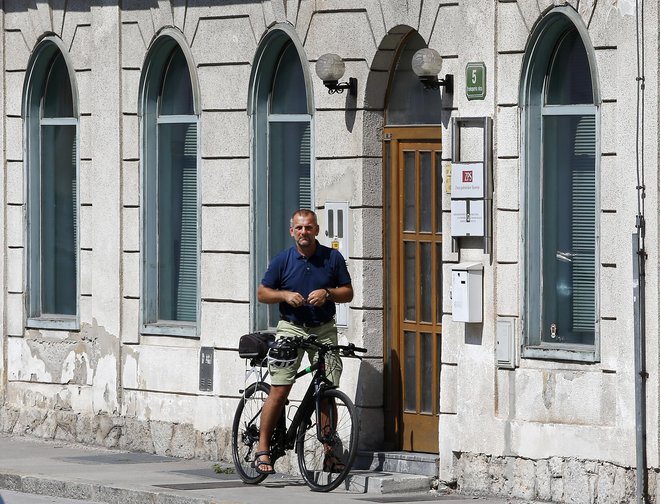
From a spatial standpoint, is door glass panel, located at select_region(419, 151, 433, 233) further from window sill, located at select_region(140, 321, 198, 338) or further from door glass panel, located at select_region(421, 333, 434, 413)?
window sill, located at select_region(140, 321, 198, 338)

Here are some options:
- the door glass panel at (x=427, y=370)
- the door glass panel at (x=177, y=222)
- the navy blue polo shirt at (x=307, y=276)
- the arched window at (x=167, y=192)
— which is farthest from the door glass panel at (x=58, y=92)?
the door glass panel at (x=427, y=370)

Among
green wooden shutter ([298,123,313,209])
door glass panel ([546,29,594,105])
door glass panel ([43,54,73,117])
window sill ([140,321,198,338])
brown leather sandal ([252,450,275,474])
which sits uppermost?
door glass panel ([43,54,73,117])

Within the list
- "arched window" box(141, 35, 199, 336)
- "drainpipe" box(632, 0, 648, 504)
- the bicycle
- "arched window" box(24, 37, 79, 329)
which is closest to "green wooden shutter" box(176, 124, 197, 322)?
"arched window" box(141, 35, 199, 336)

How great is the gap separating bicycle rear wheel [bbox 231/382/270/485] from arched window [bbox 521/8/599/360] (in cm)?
213

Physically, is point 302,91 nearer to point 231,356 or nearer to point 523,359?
point 231,356

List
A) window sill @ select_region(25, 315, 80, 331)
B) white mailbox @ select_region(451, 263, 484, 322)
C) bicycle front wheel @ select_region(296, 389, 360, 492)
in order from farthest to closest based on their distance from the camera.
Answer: window sill @ select_region(25, 315, 80, 331), white mailbox @ select_region(451, 263, 484, 322), bicycle front wheel @ select_region(296, 389, 360, 492)

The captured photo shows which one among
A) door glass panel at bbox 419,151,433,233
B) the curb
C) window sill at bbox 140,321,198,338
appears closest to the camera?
the curb

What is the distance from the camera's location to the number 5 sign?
42.0 ft

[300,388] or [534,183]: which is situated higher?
[534,183]

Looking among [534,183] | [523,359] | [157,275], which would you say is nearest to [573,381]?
[523,359]

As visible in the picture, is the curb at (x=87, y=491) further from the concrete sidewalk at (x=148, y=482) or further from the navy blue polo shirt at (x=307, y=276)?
the navy blue polo shirt at (x=307, y=276)

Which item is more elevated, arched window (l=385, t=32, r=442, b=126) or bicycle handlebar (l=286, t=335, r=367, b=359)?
arched window (l=385, t=32, r=442, b=126)

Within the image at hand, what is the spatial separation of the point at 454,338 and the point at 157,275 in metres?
3.41

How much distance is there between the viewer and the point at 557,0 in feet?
40.3
